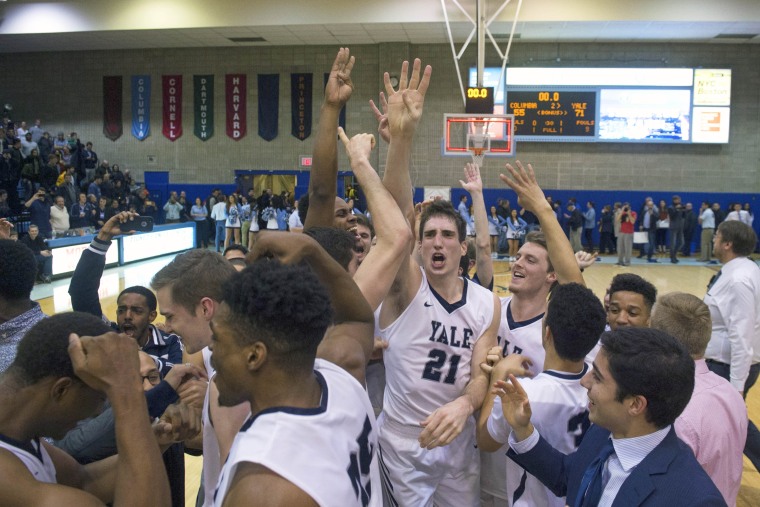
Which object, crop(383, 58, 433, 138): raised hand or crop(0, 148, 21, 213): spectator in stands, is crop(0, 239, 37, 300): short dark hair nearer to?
crop(383, 58, 433, 138): raised hand

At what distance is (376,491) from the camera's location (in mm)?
1828

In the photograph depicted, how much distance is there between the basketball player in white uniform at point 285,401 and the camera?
1.49m

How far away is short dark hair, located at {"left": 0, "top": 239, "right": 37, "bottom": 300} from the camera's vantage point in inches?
107

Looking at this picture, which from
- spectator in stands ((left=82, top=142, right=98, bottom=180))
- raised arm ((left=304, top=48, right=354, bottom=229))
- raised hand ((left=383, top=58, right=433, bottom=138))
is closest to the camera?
raised hand ((left=383, top=58, right=433, bottom=138))

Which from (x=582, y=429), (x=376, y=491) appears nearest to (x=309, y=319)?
(x=376, y=491)

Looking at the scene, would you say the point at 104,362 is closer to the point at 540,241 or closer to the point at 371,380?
the point at 371,380

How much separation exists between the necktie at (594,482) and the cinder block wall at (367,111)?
19945mm

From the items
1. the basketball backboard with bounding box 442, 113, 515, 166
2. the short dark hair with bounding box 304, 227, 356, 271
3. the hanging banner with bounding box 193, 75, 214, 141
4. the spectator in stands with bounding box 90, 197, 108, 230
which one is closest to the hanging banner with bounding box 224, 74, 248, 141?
the hanging banner with bounding box 193, 75, 214, 141

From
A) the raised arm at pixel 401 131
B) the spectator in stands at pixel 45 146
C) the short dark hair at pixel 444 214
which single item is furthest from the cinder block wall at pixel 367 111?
the raised arm at pixel 401 131

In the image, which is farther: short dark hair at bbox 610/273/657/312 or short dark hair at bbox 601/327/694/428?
short dark hair at bbox 610/273/657/312

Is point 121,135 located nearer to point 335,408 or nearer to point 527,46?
point 527,46

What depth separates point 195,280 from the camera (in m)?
2.59

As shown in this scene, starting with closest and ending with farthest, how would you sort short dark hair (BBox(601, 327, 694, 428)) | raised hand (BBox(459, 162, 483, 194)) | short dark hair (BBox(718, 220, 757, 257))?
1. short dark hair (BBox(601, 327, 694, 428))
2. raised hand (BBox(459, 162, 483, 194))
3. short dark hair (BBox(718, 220, 757, 257))

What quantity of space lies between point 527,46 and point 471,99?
35.1 feet
